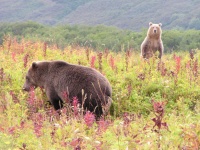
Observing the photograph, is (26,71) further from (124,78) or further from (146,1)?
(146,1)

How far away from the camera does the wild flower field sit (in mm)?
5324

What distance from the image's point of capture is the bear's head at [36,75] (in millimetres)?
10113

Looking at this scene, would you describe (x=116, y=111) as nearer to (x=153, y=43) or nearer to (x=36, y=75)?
(x=36, y=75)

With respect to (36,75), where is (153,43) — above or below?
below

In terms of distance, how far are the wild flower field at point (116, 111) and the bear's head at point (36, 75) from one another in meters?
0.20

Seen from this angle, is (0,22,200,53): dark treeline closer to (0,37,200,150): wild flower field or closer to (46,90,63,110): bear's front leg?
(0,37,200,150): wild flower field

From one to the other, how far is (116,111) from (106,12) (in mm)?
119497

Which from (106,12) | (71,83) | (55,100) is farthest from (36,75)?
(106,12)

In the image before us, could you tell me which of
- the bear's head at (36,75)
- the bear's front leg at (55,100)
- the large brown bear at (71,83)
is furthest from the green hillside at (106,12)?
the bear's front leg at (55,100)

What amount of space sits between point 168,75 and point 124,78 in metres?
0.95

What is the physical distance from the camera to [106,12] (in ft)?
419

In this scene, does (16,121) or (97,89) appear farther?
(97,89)

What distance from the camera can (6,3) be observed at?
499 feet

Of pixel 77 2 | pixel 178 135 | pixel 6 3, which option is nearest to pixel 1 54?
pixel 178 135
